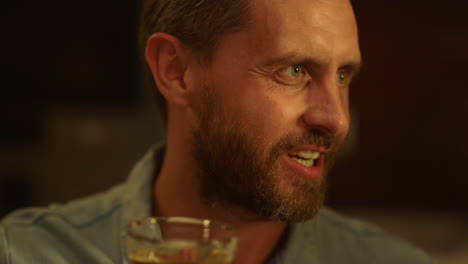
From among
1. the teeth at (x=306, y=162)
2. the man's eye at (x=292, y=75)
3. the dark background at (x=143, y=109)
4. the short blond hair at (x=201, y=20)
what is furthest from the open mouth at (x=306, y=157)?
the dark background at (x=143, y=109)

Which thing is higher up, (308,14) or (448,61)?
(308,14)

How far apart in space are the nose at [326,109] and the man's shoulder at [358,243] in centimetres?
44

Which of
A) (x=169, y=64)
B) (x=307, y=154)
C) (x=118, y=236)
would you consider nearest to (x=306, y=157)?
(x=307, y=154)

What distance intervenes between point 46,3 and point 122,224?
2599mm

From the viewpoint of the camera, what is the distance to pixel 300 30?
1.32 meters

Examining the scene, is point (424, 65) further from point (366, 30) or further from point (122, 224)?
point (122, 224)

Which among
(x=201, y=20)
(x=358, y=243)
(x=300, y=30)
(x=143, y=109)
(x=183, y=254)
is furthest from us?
(x=143, y=109)

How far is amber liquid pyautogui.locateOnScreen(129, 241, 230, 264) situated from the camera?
89 cm

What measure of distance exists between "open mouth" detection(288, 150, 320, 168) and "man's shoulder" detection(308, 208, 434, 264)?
0.35 m

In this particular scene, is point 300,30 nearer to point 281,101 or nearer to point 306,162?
point 281,101

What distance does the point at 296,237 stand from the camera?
1586 mm

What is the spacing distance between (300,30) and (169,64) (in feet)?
1.18

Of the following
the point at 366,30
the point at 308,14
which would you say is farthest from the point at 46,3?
the point at 308,14

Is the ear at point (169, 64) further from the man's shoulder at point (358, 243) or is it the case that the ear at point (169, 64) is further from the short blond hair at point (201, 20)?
the man's shoulder at point (358, 243)
